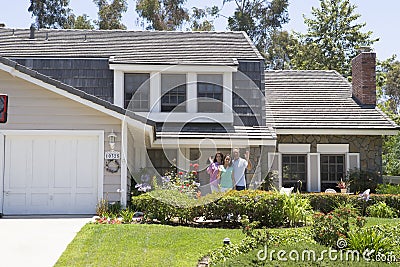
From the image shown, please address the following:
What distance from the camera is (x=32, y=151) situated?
13.7m

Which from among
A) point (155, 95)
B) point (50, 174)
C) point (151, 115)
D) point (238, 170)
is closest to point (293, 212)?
point (238, 170)

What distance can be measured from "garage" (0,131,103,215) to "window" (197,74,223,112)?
455 cm

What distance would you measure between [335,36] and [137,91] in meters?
17.0

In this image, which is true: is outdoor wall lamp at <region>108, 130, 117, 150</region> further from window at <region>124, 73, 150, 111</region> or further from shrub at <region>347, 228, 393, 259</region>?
shrub at <region>347, 228, 393, 259</region>

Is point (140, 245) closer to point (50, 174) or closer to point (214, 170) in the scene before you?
point (214, 170)

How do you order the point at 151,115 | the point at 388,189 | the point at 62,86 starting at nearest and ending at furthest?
the point at 62,86 → the point at 388,189 → the point at 151,115

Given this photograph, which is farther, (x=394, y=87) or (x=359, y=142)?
(x=394, y=87)

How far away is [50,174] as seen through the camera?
44.8ft

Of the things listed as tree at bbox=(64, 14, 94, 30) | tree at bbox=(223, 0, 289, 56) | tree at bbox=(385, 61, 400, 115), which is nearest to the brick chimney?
tree at bbox=(223, 0, 289, 56)

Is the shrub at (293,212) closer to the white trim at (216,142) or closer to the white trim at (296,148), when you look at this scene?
the white trim at (216,142)

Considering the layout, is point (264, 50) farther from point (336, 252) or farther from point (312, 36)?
point (336, 252)

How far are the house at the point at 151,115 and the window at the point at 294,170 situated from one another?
33 millimetres

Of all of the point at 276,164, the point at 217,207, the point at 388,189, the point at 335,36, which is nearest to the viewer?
the point at 217,207

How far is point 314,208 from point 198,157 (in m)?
4.48
